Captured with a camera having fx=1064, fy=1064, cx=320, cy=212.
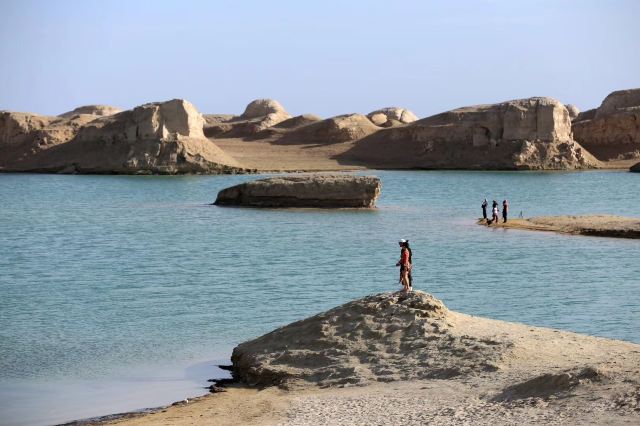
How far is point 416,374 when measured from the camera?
1177cm

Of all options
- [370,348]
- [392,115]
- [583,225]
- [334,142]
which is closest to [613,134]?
[334,142]

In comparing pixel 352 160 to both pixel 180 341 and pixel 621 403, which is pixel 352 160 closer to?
pixel 180 341

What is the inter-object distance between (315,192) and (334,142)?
5670cm

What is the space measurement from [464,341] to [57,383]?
16.4 feet

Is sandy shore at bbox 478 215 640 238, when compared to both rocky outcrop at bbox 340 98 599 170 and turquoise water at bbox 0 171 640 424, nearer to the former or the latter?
turquoise water at bbox 0 171 640 424

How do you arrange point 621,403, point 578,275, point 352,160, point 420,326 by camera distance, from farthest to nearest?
point 352,160 < point 578,275 < point 420,326 < point 621,403

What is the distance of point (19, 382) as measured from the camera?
519 inches

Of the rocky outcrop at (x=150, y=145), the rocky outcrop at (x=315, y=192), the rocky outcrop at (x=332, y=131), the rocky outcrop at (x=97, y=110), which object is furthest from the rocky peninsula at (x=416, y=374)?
the rocky outcrop at (x=97, y=110)

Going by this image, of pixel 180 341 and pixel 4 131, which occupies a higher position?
pixel 4 131

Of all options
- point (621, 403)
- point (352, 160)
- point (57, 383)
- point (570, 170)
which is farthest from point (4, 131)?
point (621, 403)

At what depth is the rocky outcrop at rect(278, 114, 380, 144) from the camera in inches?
3819

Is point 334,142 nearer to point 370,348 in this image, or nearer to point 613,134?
point 613,134

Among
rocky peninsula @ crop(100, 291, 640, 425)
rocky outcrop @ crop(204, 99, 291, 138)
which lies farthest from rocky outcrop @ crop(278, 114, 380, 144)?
rocky peninsula @ crop(100, 291, 640, 425)

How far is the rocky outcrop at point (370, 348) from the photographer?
11.9 meters
